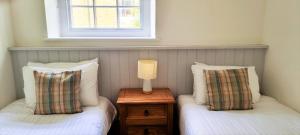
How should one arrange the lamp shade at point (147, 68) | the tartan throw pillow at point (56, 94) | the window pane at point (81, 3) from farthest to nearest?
the window pane at point (81, 3) < the lamp shade at point (147, 68) < the tartan throw pillow at point (56, 94)

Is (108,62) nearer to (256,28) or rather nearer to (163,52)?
(163,52)

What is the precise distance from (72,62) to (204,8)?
1308 mm

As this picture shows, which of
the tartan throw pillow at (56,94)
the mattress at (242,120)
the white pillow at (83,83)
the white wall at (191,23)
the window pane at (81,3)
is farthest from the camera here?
the window pane at (81,3)

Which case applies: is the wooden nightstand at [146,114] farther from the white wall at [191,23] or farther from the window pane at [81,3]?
the window pane at [81,3]

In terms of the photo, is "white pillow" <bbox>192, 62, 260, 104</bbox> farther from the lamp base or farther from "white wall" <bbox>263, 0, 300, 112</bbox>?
the lamp base

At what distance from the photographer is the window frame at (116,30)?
2.22 metres

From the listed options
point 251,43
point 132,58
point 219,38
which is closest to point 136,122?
point 132,58

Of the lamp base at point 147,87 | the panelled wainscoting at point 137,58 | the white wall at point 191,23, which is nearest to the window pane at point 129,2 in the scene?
the white wall at point 191,23

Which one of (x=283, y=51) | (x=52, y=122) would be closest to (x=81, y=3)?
(x=52, y=122)

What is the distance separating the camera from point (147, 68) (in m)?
1.97

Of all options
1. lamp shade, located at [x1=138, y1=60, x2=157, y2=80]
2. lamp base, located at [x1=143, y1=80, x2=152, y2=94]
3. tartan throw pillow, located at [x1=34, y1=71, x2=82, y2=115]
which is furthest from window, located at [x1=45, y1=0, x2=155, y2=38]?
tartan throw pillow, located at [x1=34, y1=71, x2=82, y2=115]

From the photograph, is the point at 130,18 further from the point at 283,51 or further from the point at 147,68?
the point at 283,51

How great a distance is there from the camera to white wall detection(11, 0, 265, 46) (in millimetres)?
2086

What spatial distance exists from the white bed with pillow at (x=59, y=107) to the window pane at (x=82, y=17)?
414mm
